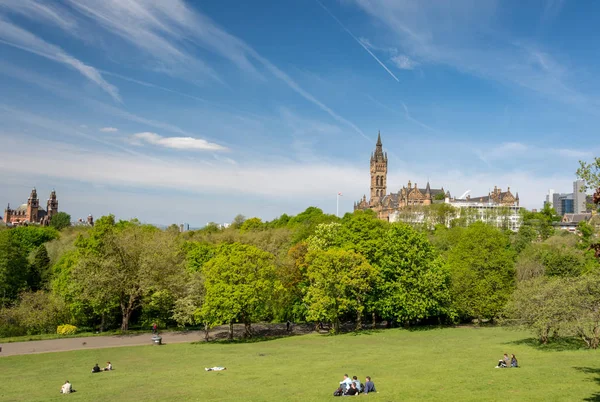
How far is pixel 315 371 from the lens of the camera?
30359mm

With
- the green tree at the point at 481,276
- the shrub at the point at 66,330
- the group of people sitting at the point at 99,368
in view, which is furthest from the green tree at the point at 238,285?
the green tree at the point at 481,276

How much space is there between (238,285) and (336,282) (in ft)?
33.4

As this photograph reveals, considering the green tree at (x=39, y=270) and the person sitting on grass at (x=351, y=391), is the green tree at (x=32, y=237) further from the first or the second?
the person sitting on grass at (x=351, y=391)

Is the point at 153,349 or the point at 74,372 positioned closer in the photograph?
the point at 74,372

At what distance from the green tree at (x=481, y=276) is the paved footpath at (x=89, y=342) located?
29.4 m

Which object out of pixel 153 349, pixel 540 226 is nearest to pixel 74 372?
pixel 153 349

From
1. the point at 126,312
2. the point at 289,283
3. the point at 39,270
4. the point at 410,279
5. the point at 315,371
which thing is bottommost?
the point at 126,312

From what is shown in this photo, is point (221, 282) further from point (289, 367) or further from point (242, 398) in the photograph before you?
point (242, 398)

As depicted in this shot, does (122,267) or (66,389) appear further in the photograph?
(122,267)

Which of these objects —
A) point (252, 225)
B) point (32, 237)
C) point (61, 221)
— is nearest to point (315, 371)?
point (32, 237)

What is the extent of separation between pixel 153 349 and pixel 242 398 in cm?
2079

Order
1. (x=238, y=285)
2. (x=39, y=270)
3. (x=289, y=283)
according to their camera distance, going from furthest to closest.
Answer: (x=39, y=270) → (x=289, y=283) → (x=238, y=285)

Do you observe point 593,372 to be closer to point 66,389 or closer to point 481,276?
point 481,276

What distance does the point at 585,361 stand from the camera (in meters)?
29.4
